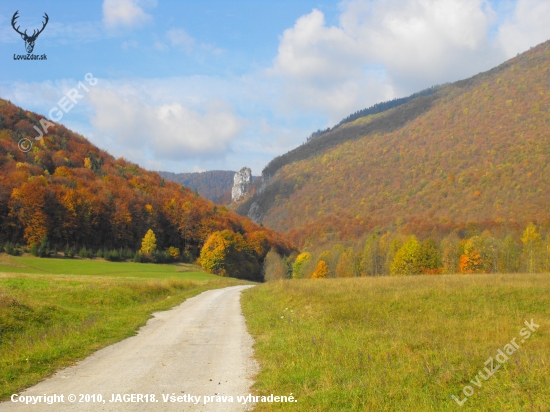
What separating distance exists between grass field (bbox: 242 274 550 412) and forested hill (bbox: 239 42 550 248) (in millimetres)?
87538

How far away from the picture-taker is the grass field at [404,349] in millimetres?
6496

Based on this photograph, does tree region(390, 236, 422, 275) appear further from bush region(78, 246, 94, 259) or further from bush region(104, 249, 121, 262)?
bush region(78, 246, 94, 259)

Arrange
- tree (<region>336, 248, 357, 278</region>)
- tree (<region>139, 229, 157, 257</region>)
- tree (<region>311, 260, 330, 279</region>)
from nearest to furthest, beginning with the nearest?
tree (<region>311, 260, 330, 279</region>) < tree (<region>336, 248, 357, 278</region>) < tree (<region>139, 229, 157, 257</region>)

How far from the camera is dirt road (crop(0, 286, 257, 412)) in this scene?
686 cm

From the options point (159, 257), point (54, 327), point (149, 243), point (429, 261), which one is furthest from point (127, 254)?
point (54, 327)

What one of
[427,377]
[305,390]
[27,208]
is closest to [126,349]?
[305,390]

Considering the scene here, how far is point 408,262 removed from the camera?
74250mm

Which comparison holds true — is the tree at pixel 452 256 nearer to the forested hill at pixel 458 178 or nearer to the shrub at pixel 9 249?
the forested hill at pixel 458 178

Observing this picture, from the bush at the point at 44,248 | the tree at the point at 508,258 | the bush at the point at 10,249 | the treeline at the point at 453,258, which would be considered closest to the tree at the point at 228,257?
the treeline at the point at 453,258

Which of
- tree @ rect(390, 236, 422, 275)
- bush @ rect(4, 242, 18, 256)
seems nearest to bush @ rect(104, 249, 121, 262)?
bush @ rect(4, 242, 18, 256)

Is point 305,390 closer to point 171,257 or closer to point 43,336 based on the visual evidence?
point 43,336

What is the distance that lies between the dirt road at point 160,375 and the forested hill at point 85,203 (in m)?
75.3

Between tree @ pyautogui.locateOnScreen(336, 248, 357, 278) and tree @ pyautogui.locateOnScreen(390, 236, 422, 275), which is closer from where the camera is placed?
tree @ pyautogui.locateOnScreen(390, 236, 422, 275)

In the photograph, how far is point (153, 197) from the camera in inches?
4476
